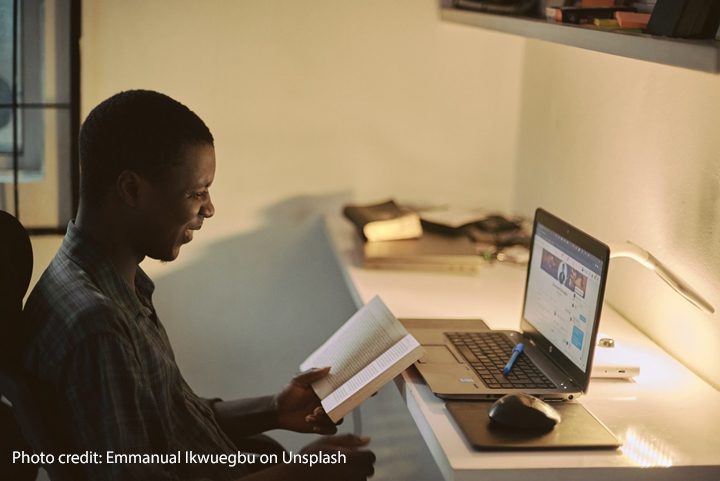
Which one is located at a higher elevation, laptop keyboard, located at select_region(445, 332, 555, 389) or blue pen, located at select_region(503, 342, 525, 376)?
blue pen, located at select_region(503, 342, 525, 376)

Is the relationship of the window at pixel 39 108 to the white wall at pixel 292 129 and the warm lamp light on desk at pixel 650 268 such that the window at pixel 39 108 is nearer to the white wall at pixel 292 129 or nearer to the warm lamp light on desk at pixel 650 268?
the white wall at pixel 292 129

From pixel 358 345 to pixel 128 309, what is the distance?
1.52 ft

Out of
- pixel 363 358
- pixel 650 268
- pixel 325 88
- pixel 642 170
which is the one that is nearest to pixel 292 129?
pixel 325 88

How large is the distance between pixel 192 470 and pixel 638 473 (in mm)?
692

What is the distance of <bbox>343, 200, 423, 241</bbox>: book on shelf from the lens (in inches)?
101

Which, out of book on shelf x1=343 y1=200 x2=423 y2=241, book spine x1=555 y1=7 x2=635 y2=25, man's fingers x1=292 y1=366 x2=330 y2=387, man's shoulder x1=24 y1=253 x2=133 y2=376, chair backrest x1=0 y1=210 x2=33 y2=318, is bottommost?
man's fingers x1=292 y1=366 x2=330 y2=387

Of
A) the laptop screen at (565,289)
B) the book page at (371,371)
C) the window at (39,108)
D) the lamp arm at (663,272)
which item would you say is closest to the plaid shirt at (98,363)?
the book page at (371,371)

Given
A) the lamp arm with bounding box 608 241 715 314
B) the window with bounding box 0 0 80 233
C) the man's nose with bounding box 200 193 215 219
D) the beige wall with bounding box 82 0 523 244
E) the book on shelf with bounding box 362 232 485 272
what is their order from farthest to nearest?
the beige wall with bounding box 82 0 523 244 → the window with bounding box 0 0 80 233 → the book on shelf with bounding box 362 232 485 272 → the lamp arm with bounding box 608 241 715 314 → the man's nose with bounding box 200 193 215 219

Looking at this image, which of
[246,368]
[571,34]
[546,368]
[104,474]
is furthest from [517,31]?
[246,368]

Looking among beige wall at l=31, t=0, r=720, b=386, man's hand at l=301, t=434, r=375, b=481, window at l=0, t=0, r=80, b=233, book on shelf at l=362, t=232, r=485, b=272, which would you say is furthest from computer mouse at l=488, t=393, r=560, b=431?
window at l=0, t=0, r=80, b=233

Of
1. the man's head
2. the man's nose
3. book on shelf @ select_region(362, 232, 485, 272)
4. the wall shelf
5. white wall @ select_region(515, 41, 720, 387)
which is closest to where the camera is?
the wall shelf

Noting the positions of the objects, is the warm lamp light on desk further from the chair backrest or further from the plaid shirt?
the chair backrest

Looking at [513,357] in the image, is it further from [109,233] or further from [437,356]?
[109,233]

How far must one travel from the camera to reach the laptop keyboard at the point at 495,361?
1.74 m
